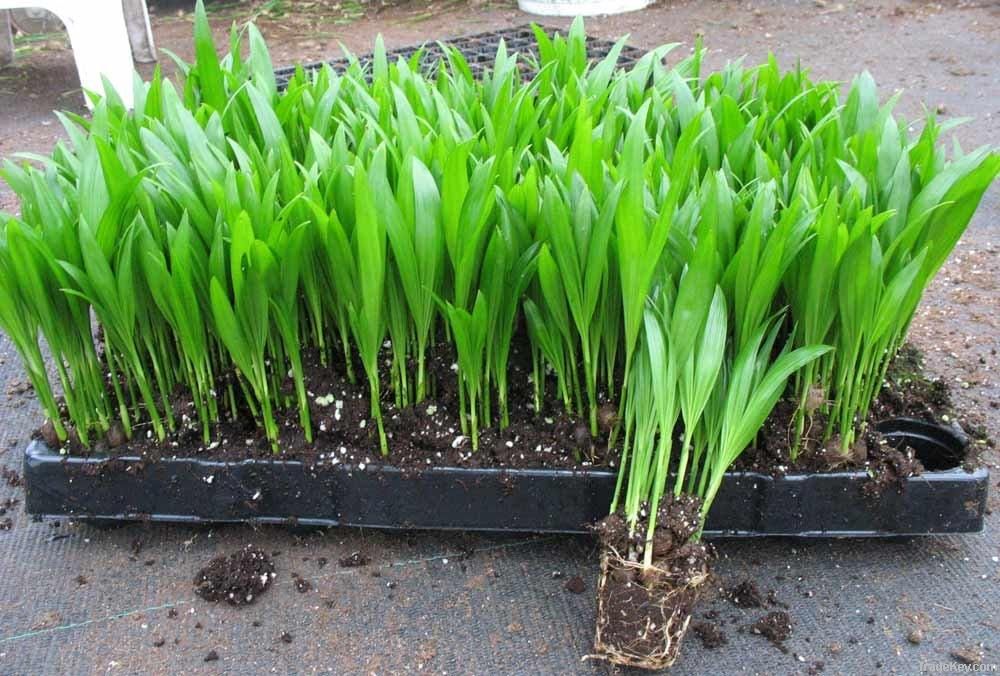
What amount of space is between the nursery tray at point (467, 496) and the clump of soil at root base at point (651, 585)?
0.20 m

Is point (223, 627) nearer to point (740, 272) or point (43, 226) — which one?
point (43, 226)

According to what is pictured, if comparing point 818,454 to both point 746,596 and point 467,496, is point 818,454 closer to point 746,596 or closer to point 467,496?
point 746,596

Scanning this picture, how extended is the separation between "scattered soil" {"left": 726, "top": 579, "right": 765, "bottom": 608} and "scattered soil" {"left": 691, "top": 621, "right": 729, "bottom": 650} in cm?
7

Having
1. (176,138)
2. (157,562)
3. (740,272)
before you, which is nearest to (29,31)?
(176,138)

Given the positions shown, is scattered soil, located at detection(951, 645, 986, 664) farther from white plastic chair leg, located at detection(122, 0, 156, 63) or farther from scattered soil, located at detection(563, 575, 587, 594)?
white plastic chair leg, located at detection(122, 0, 156, 63)

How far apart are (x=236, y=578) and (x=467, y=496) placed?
391 millimetres

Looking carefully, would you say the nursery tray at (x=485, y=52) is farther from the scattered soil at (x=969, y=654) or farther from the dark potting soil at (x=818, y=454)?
the scattered soil at (x=969, y=654)

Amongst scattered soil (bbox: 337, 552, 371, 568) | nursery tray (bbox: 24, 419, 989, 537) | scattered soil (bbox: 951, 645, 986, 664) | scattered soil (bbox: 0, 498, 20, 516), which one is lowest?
scattered soil (bbox: 951, 645, 986, 664)

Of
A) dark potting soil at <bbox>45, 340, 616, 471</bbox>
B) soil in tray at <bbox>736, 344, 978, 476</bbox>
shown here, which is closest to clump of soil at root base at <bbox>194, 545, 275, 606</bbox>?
dark potting soil at <bbox>45, 340, 616, 471</bbox>

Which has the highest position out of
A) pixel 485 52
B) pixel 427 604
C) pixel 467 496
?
pixel 485 52

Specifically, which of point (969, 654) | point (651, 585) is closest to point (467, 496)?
point (651, 585)

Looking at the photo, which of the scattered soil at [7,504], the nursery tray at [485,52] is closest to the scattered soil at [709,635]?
the scattered soil at [7,504]

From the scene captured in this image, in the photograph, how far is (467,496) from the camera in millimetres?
1608

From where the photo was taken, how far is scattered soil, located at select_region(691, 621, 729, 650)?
1.46 meters
